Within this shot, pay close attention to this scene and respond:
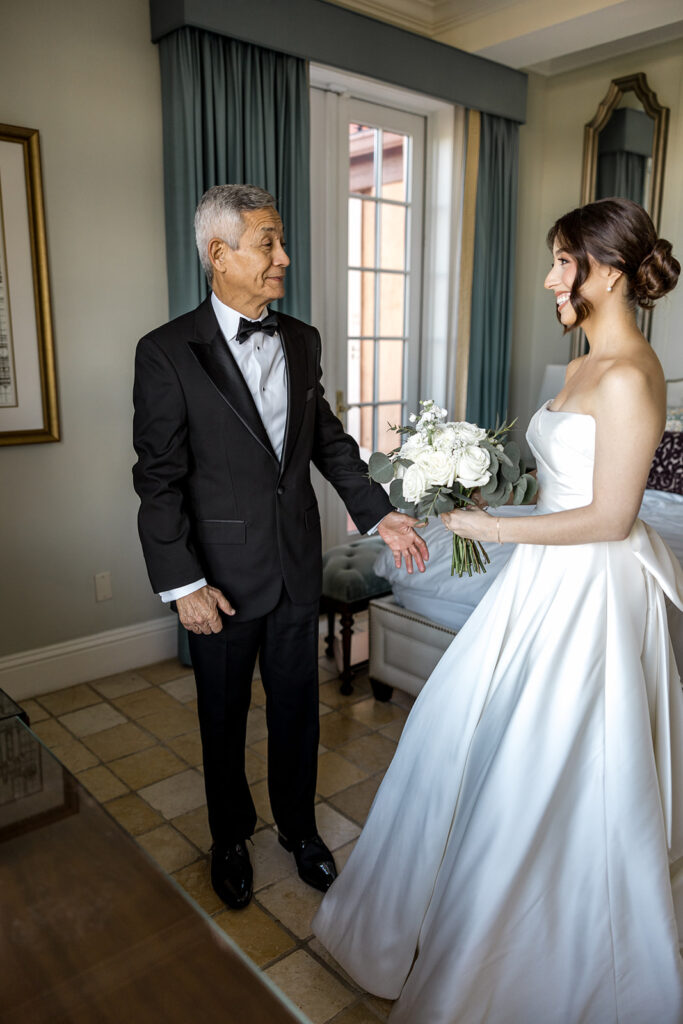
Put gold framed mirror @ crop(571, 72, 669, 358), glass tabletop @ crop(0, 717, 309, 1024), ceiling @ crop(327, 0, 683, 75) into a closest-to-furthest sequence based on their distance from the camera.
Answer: glass tabletop @ crop(0, 717, 309, 1024), ceiling @ crop(327, 0, 683, 75), gold framed mirror @ crop(571, 72, 669, 358)

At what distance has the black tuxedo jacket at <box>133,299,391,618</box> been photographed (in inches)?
79.2

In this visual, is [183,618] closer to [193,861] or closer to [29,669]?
[193,861]

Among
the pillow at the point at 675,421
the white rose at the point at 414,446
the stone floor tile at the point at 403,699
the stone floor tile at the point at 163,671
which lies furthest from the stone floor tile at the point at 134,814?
the pillow at the point at 675,421

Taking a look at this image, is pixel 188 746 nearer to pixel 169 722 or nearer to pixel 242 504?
pixel 169 722

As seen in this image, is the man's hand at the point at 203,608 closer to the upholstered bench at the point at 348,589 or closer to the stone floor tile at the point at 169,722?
the stone floor tile at the point at 169,722

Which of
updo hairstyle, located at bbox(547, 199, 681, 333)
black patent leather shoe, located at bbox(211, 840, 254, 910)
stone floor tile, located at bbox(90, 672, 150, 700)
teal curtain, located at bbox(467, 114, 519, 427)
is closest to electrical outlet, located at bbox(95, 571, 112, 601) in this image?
stone floor tile, located at bbox(90, 672, 150, 700)

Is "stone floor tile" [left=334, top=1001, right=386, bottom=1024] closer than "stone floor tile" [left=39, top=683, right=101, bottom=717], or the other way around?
"stone floor tile" [left=334, top=1001, right=386, bottom=1024]

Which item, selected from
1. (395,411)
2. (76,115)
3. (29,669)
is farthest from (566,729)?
(395,411)

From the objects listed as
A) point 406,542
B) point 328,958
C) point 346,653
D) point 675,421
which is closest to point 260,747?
point 346,653

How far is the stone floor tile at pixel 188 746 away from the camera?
308 cm

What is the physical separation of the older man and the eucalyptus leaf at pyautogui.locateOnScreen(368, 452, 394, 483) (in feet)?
0.86

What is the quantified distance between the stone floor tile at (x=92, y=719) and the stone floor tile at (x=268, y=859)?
1.00 metres

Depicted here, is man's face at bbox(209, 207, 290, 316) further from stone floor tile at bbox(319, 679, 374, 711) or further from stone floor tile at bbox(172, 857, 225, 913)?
stone floor tile at bbox(319, 679, 374, 711)

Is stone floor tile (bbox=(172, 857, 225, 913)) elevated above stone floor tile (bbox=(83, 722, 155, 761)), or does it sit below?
below
